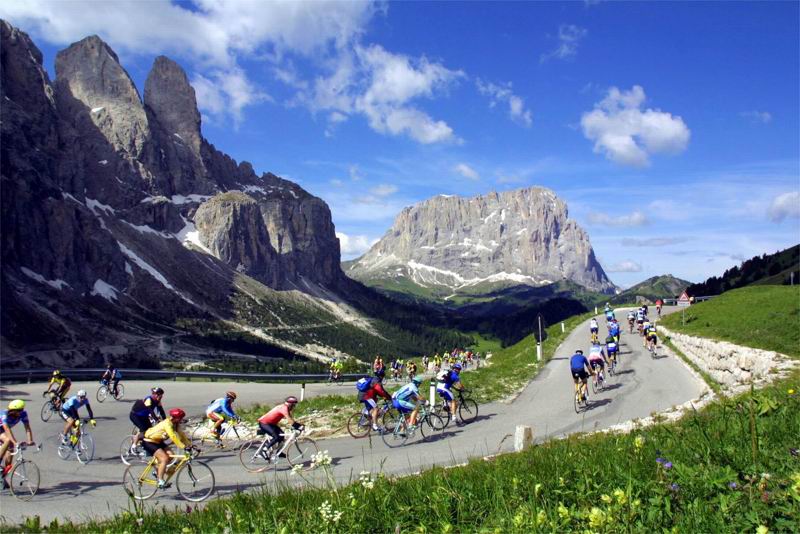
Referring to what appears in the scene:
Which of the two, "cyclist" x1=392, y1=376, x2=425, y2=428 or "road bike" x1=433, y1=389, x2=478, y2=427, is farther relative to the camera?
"road bike" x1=433, y1=389, x2=478, y2=427

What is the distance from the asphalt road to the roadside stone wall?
1.14 m

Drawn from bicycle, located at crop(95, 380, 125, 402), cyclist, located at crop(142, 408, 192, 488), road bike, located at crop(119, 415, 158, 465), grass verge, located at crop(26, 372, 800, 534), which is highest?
grass verge, located at crop(26, 372, 800, 534)

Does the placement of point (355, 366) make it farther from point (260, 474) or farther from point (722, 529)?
point (722, 529)

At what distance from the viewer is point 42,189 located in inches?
6107

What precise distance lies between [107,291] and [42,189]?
121ft

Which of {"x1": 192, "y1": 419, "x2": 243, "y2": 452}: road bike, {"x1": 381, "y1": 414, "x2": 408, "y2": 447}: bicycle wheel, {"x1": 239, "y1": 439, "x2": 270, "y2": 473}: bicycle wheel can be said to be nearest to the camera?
{"x1": 239, "y1": 439, "x2": 270, "y2": 473}: bicycle wheel

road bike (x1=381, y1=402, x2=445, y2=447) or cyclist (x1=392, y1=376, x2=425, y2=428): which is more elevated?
cyclist (x1=392, y1=376, x2=425, y2=428)

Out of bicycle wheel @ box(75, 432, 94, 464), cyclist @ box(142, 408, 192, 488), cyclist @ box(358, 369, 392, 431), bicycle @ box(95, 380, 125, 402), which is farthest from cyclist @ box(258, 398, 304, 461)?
bicycle @ box(95, 380, 125, 402)

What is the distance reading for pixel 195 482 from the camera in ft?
41.2

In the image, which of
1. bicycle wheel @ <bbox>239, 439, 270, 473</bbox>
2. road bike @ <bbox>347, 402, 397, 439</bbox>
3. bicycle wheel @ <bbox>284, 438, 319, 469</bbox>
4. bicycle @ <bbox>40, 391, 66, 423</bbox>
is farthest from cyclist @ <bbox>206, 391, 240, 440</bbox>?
bicycle @ <bbox>40, 391, 66, 423</bbox>

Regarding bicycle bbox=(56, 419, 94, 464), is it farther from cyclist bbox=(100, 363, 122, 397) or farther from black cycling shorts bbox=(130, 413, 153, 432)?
cyclist bbox=(100, 363, 122, 397)

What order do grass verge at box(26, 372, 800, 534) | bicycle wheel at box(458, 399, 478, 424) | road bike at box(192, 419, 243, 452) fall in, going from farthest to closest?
bicycle wheel at box(458, 399, 478, 424) → road bike at box(192, 419, 243, 452) → grass verge at box(26, 372, 800, 534)

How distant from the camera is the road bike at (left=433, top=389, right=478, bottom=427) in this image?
18766mm

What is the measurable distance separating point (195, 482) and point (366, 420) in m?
6.85
